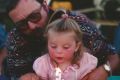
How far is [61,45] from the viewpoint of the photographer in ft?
6.93

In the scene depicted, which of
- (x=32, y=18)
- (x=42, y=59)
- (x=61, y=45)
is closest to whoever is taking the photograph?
(x=61, y=45)

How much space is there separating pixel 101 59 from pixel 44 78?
16.6 inches

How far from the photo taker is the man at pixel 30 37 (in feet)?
7.72

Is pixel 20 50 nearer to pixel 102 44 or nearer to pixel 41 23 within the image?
pixel 41 23

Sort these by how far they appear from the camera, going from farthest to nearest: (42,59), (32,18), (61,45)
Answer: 1. (32,18)
2. (42,59)
3. (61,45)

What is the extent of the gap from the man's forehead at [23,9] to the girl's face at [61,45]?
11.6 inches

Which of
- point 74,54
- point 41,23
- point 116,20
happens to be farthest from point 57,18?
point 116,20

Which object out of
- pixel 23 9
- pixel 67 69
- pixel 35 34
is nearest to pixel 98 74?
pixel 67 69

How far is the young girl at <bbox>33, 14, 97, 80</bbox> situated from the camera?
83.5 inches

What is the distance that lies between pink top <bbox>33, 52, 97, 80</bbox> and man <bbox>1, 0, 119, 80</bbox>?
0.13 m

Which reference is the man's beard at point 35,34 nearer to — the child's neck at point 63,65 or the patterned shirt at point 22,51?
the patterned shirt at point 22,51

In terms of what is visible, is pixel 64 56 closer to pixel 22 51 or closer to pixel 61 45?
pixel 61 45

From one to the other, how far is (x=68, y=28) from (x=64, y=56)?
0.14 m

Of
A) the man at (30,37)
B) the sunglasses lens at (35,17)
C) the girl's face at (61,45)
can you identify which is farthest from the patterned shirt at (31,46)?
the girl's face at (61,45)
